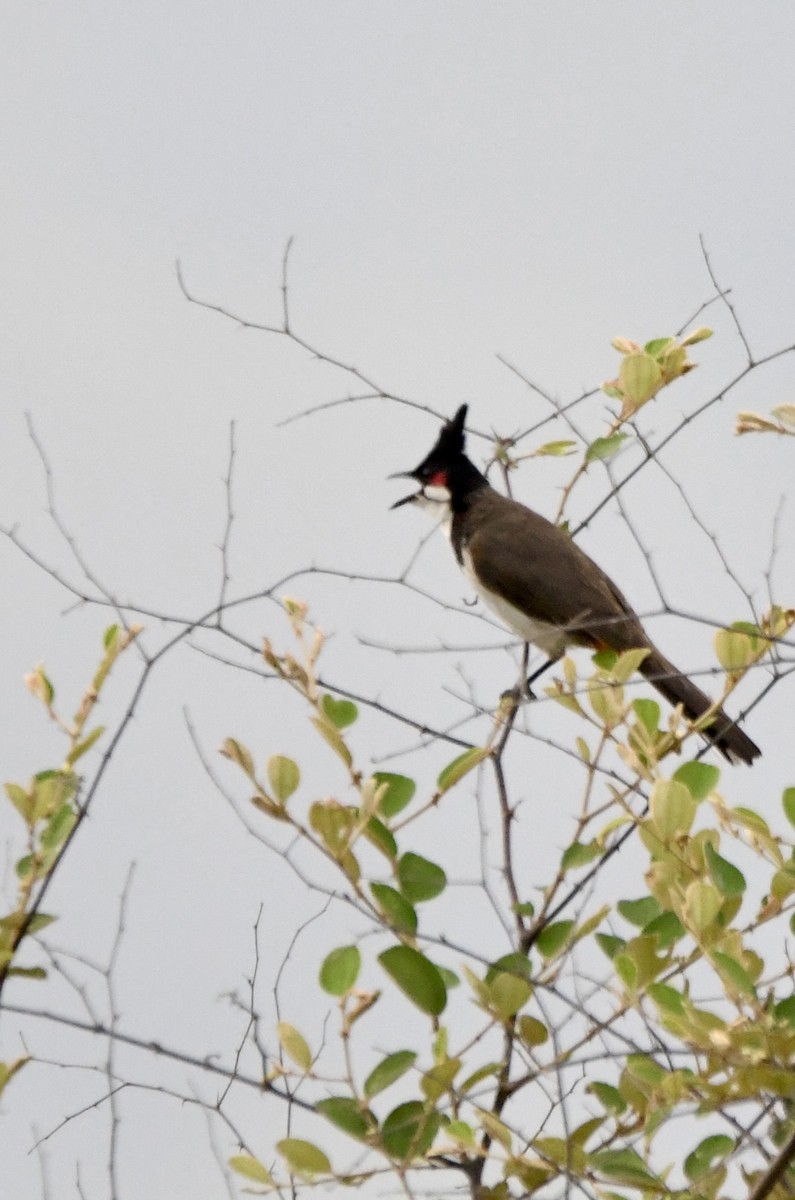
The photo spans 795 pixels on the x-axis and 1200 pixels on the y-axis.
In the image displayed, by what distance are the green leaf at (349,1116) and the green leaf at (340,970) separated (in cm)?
12

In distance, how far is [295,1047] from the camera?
1.85m

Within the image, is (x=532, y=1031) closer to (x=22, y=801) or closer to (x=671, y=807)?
(x=671, y=807)

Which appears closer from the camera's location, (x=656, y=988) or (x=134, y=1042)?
(x=656, y=988)

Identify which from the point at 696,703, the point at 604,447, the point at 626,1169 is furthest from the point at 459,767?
the point at 696,703

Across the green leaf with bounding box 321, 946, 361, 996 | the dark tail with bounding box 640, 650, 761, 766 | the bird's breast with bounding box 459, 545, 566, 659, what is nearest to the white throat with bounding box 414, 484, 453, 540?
the bird's breast with bounding box 459, 545, 566, 659

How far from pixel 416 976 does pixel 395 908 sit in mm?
110

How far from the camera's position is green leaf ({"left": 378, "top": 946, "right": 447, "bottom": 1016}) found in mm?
1778

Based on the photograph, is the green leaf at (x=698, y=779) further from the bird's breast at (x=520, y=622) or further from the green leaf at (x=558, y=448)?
the bird's breast at (x=520, y=622)

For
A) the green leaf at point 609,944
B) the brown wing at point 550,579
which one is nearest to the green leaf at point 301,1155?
the green leaf at point 609,944

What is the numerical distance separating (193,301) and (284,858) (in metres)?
1.67

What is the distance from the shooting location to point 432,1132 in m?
1.78

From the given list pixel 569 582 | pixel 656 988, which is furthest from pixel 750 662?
pixel 569 582

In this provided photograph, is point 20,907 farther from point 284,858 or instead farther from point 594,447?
point 594,447

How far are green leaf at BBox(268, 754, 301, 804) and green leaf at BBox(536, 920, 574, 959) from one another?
363 mm
